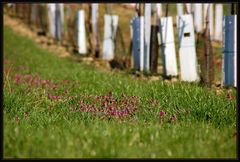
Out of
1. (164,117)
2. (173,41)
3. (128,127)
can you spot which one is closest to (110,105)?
(164,117)

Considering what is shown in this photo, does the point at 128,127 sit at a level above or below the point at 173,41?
below

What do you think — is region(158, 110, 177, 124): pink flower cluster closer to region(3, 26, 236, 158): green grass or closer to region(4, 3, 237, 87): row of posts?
region(3, 26, 236, 158): green grass

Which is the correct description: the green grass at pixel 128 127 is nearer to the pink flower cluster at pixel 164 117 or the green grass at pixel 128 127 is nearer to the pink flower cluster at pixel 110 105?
the pink flower cluster at pixel 164 117

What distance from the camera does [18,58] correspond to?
1997cm

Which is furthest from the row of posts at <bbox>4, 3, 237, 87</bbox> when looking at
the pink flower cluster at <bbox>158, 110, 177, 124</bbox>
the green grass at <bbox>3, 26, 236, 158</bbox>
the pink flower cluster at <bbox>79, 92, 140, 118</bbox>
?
the pink flower cluster at <bbox>158, 110, 177, 124</bbox>

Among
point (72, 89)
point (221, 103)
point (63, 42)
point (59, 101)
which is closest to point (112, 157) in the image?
point (221, 103)

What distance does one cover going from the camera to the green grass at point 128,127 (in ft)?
16.0

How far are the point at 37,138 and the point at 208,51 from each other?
327 inches

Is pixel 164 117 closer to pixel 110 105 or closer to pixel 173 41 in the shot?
pixel 110 105

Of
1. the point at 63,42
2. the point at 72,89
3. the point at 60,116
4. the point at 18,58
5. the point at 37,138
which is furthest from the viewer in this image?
the point at 63,42

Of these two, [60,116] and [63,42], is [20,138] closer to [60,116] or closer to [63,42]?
[60,116]

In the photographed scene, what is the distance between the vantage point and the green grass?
4863mm

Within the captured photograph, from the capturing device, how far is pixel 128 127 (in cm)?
579

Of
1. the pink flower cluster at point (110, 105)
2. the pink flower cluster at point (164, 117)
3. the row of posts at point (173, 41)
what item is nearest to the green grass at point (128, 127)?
the pink flower cluster at point (164, 117)
